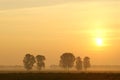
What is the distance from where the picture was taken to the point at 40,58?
199750mm

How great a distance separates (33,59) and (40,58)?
3.33 metres

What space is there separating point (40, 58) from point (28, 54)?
5911 mm

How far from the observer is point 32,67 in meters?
193

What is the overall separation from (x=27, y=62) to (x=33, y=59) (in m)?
3.56

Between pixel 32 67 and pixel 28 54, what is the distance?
27.8ft

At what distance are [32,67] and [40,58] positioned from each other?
8136mm

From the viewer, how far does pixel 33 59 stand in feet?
Answer: 653

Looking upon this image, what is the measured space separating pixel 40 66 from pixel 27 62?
6565 millimetres

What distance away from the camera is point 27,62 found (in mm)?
197125

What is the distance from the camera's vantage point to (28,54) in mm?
199250

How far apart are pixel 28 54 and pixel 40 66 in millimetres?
8784
